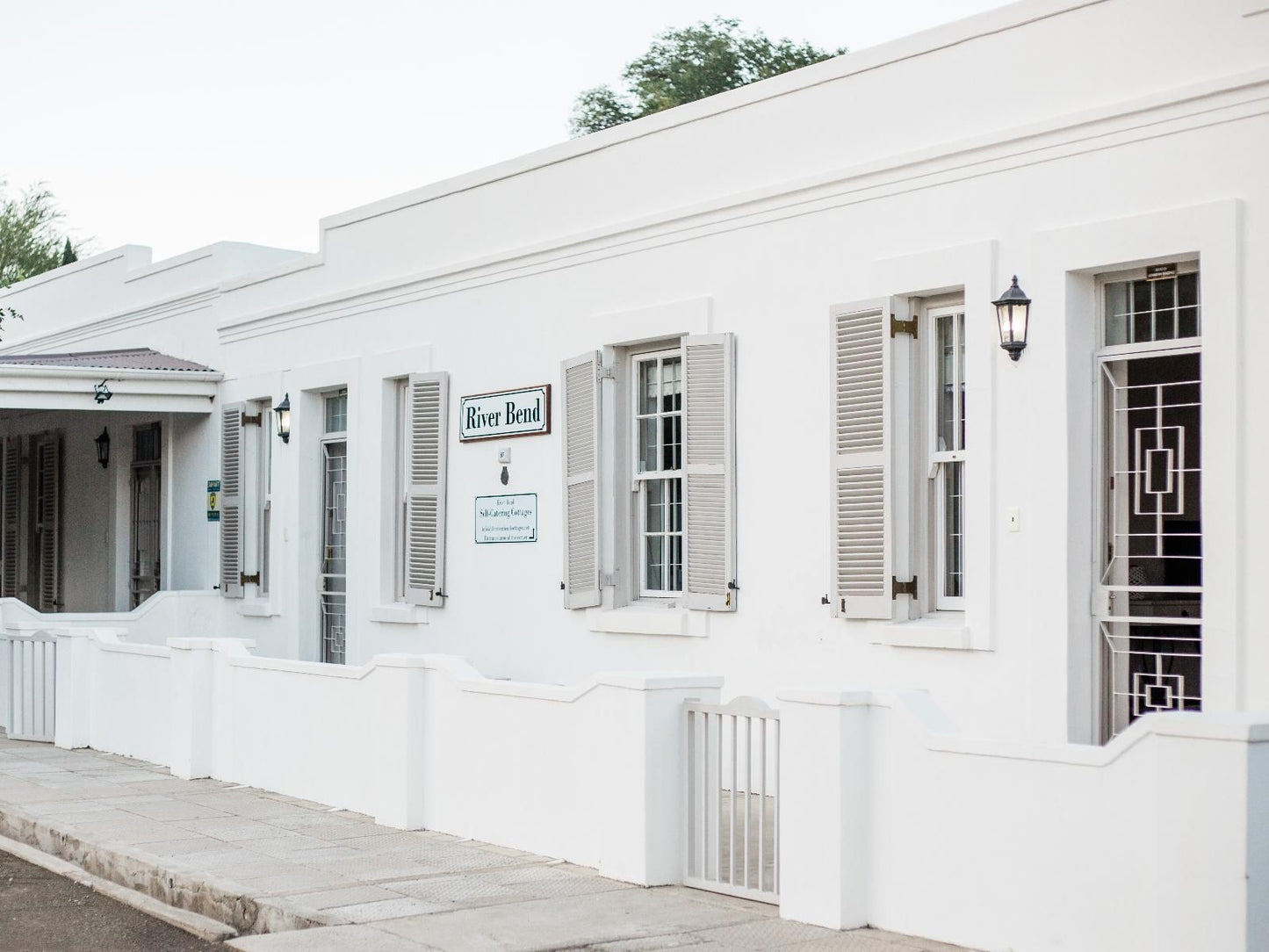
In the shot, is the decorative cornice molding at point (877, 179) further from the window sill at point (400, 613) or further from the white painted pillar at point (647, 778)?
the white painted pillar at point (647, 778)

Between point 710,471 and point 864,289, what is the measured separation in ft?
→ 5.44

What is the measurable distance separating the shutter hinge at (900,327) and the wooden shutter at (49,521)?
13601mm

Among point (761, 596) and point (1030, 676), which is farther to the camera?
point (761, 596)

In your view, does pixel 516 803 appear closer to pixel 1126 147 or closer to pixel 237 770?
pixel 237 770

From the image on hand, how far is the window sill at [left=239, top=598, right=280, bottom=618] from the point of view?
14945mm

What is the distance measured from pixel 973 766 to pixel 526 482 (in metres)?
6.30

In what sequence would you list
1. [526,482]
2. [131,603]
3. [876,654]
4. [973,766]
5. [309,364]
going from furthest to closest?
[131,603] < [309,364] < [526,482] < [876,654] < [973,766]

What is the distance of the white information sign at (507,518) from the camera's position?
11750 mm

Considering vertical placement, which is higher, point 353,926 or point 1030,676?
point 1030,676

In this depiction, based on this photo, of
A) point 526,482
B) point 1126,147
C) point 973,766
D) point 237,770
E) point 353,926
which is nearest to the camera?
point 973,766

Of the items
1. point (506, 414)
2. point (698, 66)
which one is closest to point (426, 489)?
point (506, 414)

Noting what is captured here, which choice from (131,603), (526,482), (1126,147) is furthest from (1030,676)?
(131,603)

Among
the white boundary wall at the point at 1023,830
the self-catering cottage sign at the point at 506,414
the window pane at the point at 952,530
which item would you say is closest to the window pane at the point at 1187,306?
the window pane at the point at 952,530

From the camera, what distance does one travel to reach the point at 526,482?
465 inches
